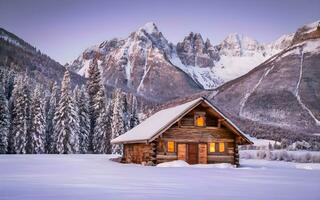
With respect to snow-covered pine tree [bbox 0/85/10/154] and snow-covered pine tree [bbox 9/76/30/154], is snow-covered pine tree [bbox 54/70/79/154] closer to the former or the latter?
snow-covered pine tree [bbox 9/76/30/154]

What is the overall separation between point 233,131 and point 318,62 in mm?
160771

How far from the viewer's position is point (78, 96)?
7169 cm

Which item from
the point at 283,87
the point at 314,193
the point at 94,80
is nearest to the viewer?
the point at 314,193

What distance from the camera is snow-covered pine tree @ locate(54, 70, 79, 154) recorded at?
6394 cm

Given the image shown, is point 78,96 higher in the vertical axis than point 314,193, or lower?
higher

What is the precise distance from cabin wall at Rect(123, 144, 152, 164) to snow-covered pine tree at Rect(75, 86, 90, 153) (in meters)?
27.3

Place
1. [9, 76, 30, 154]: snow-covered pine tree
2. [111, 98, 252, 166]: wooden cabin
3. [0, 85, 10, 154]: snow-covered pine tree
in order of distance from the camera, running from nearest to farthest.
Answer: [111, 98, 252, 166]: wooden cabin, [0, 85, 10, 154]: snow-covered pine tree, [9, 76, 30, 154]: snow-covered pine tree

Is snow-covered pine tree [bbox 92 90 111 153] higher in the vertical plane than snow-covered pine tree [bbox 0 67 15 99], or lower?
lower

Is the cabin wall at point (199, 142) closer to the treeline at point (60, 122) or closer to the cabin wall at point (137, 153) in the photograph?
the cabin wall at point (137, 153)

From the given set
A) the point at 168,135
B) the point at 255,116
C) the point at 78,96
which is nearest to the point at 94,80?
the point at 78,96

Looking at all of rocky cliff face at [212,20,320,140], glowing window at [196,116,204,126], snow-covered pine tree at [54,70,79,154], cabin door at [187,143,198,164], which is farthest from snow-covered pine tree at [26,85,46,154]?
rocky cliff face at [212,20,320,140]

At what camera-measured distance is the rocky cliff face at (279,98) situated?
138250 mm

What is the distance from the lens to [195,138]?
117 feet

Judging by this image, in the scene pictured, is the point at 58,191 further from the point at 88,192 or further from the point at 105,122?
the point at 105,122
